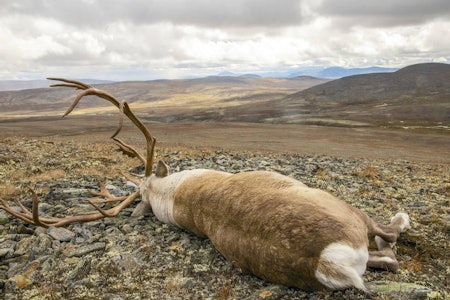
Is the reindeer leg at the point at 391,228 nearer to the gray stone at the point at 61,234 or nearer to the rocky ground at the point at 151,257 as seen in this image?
the rocky ground at the point at 151,257

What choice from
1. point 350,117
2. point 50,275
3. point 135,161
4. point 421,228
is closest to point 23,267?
point 50,275

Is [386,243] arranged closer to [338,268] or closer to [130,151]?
[338,268]

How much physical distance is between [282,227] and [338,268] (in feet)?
2.79

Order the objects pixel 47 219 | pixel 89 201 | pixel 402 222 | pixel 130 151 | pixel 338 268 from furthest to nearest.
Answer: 1. pixel 130 151
2. pixel 47 219
3. pixel 402 222
4. pixel 89 201
5. pixel 338 268

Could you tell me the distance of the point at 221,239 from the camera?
6.02 m

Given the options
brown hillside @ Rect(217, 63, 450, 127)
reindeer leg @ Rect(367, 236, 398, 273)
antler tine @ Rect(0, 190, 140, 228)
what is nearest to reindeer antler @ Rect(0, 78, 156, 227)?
antler tine @ Rect(0, 190, 140, 228)

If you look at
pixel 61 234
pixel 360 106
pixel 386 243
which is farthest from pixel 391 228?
pixel 360 106

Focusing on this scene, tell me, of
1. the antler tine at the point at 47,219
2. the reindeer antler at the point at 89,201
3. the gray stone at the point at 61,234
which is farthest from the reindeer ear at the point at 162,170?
the gray stone at the point at 61,234

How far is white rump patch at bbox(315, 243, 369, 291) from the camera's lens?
14.8ft

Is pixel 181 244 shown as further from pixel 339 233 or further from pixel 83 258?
pixel 339 233

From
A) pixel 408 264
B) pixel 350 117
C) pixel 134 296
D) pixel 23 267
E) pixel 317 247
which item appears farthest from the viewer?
pixel 350 117

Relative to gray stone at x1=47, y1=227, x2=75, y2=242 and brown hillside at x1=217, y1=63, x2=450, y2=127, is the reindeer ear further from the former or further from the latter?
brown hillside at x1=217, y1=63, x2=450, y2=127

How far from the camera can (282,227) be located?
4949 mm

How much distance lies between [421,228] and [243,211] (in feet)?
14.3
